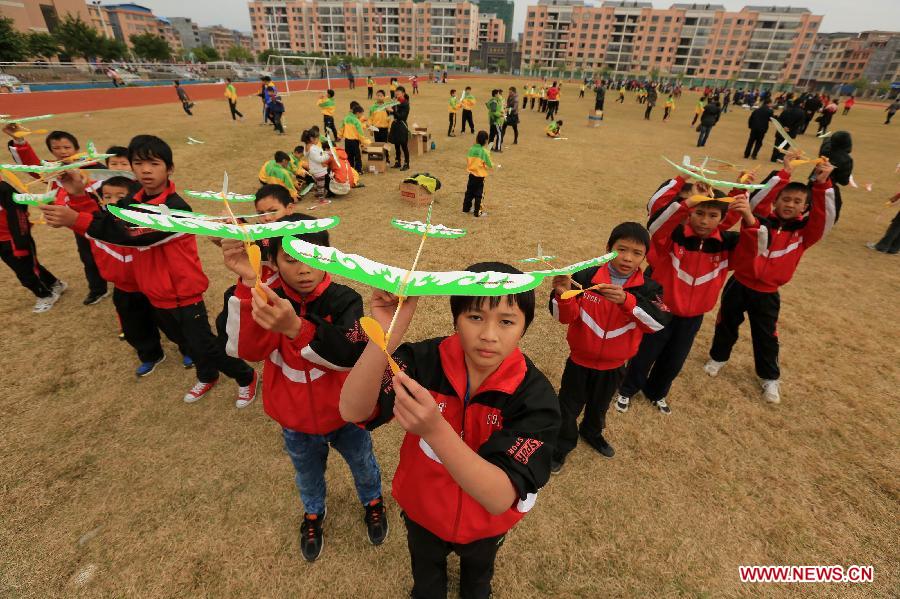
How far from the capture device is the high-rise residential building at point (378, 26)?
10319cm

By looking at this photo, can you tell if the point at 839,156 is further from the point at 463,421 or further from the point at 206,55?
the point at 206,55

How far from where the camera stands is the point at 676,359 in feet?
12.2

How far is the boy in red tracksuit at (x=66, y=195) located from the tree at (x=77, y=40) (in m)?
57.1

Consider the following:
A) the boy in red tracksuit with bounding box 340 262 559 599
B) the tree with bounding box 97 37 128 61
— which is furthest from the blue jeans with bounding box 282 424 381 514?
the tree with bounding box 97 37 128 61

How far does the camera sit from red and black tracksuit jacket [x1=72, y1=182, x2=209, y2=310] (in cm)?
311

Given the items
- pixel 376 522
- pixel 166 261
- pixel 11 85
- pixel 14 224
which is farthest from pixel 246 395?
pixel 11 85

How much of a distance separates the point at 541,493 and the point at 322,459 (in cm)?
181

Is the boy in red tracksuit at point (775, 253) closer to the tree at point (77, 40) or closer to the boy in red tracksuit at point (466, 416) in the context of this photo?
the boy in red tracksuit at point (466, 416)

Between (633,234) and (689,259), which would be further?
(689,259)

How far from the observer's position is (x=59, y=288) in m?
5.51

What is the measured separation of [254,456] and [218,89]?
118 feet

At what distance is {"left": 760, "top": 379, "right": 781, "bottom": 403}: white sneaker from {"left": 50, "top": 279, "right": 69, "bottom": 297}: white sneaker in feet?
30.4

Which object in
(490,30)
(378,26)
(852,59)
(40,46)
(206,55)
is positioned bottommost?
(40,46)

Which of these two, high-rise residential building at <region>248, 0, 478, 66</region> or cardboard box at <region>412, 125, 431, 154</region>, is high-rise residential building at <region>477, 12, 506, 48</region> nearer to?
high-rise residential building at <region>248, 0, 478, 66</region>
